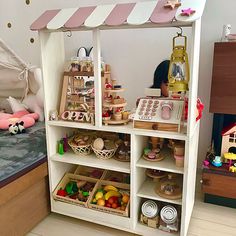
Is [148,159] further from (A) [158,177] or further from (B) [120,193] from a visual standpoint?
(B) [120,193]

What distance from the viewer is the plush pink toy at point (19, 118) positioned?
73.9 inches

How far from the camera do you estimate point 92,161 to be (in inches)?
59.1

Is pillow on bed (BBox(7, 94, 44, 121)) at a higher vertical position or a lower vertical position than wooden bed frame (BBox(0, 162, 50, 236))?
higher

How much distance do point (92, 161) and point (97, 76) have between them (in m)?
0.48

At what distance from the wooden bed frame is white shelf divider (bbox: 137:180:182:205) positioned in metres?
0.58

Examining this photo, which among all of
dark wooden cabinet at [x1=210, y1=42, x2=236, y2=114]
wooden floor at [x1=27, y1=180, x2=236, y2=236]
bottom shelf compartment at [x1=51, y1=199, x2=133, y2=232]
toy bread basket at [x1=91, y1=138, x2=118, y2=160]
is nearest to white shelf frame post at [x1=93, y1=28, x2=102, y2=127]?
toy bread basket at [x1=91, y1=138, x2=118, y2=160]

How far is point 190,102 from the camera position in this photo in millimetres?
1204

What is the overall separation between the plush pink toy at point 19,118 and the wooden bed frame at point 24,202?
450mm

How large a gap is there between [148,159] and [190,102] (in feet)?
1.30

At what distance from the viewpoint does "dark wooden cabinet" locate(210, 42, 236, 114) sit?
1.61 m

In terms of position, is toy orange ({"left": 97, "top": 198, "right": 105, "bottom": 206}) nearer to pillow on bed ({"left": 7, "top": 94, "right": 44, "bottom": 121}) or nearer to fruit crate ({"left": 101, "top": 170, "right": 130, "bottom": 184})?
fruit crate ({"left": 101, "top": 170, "right": 130, "bottom": 184})

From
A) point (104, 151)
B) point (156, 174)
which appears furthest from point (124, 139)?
point (156, 174)

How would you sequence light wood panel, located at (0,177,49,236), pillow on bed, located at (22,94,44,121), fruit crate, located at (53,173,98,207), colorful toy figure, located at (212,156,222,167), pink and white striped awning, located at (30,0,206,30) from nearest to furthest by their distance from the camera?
pink and white striped awning, located at (30,0,206,30)
light wood panel, located at (0,177,49,236)
fruit crate, located at (53,173,98,207)
colorful toy figure, located at (212,156,222,167)
pillow on bed, located at (22,94,44,121)

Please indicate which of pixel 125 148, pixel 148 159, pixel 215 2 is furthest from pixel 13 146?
pixel 215 2
